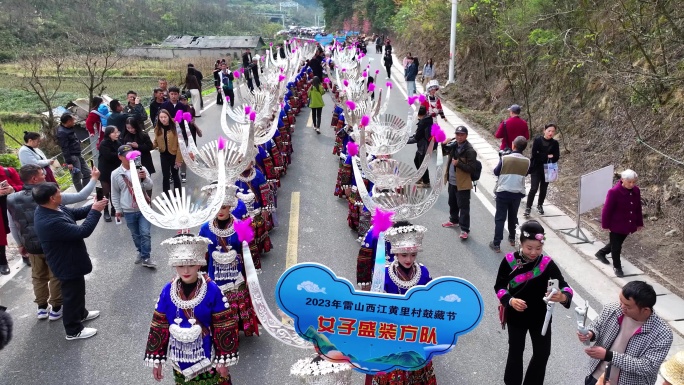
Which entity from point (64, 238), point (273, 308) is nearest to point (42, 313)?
point (64, 238)

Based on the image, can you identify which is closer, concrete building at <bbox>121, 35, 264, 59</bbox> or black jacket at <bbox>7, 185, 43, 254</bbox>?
black jacket at <bbox>7, 185, 43, 254</bbox>

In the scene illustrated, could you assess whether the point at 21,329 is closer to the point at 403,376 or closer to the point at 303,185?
the point at 403,376

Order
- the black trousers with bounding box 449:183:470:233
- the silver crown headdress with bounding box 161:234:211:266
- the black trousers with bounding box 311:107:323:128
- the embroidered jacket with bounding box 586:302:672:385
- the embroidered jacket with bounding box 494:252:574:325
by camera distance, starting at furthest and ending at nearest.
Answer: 1. the black trousers with bounding box 311:107:323:128
2. the black trousers with bounding box 449:183:470:233
3. the embroidered jacket with bounding box 494:252:574:325
4. the silver crown headdress with bounding box 161:234:211:266
5. the embroidered jacket with bounding box 586:302:672:385

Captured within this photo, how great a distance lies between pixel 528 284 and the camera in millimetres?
3863

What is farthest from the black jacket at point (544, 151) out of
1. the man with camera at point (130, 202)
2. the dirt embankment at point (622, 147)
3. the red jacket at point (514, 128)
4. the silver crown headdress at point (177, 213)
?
the man with camera at point (130, 202)

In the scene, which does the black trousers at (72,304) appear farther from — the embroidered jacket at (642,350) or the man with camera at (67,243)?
the embroidered jacket at (642,350)

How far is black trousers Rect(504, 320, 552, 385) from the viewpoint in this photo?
4047 mm

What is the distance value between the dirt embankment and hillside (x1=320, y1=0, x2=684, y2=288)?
2cm

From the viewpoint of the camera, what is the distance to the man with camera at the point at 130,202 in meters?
6.51

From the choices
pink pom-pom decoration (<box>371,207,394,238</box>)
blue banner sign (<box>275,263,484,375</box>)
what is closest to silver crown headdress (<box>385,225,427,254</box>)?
pink pom-pom decoration (<box>371,207,394,238</box>)

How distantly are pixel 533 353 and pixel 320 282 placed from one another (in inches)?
90.0

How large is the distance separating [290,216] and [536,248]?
17.4ft

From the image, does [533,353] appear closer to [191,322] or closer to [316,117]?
[191,322]

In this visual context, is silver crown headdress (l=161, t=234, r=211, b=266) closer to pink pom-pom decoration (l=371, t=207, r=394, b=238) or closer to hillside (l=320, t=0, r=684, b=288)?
pink pom-pom decoration (l=371, t=207, r=394, b=238)
